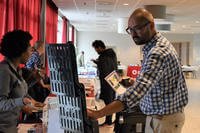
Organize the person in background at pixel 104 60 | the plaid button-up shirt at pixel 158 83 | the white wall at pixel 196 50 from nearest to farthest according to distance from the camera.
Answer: the plaid button-up shirt at pixel 158 83 → the person in background at pixel 104 60 → the white wall at pixel 196 50

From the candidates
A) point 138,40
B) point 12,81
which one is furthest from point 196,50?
point 138,40

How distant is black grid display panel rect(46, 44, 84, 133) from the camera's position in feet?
4.86

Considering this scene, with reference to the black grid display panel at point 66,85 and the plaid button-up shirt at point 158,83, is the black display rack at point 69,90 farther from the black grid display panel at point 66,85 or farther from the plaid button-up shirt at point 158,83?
the plaid button-up shirt at point 158,83

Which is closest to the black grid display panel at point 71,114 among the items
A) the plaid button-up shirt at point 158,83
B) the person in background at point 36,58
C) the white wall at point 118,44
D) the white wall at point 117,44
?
the plaid button-up shirt at point 158,83

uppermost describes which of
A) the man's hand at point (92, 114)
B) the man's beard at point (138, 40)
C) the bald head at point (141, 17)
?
the bald head at point (141, 17)

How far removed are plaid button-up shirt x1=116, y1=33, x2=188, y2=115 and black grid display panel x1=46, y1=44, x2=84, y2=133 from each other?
1.21 ft

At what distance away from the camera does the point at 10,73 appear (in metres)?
2.31

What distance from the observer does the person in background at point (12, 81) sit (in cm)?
224

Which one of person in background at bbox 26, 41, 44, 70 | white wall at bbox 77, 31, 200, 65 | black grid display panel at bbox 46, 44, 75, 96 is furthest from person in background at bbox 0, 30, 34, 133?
white wall at bbox 77, 31, 200, 65

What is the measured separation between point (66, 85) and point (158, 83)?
0.65m

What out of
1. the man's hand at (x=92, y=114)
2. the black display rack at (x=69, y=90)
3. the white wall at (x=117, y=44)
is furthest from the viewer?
the white wall at (x=117, y=44)

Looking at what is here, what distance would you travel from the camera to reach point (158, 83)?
1.96m

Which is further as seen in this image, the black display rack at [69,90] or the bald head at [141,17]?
the bald head at [141,17]

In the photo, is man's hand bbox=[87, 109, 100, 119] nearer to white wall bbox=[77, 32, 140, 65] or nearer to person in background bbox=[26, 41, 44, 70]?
person in background bbox=[26, 41, 44, 70]
